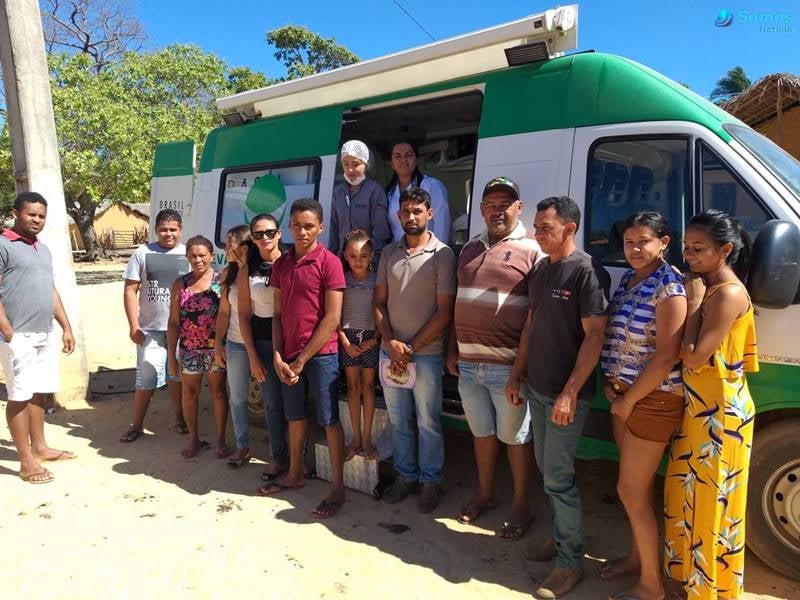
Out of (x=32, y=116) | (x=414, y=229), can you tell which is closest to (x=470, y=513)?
(x=414, y=229)

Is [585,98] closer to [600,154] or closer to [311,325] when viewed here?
[600,154]

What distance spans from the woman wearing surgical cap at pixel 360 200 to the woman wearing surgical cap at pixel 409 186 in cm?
9

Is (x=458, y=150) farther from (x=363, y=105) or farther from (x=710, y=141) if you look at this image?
(x=710, y=141)

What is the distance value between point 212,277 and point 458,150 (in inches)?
119

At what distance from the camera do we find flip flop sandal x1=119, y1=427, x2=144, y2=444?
5.00 metres

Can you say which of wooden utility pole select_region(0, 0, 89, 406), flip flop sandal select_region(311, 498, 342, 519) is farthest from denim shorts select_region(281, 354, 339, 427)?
wooden utility pole select_region(0, 0, 89, 406)

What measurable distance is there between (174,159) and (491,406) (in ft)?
16.1

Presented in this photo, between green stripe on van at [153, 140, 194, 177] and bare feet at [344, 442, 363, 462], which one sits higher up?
green stripe on van at [153, 140, 194, 177]

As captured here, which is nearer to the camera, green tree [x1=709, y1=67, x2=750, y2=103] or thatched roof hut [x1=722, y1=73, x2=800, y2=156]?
thatched roof hut [x1=722, y1=73, x2=800, y2=156]

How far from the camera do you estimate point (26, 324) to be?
416cm

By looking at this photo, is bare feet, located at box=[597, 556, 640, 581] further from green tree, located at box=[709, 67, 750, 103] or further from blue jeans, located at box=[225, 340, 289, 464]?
green tree, located at box=[709, 67, 750, 103]

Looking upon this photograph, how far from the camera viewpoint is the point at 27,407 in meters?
4.30

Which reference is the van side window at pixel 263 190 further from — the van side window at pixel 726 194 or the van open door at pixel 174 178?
the van side window at pixel 726 194

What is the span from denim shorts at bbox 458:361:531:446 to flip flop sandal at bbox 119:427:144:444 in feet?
10.7
